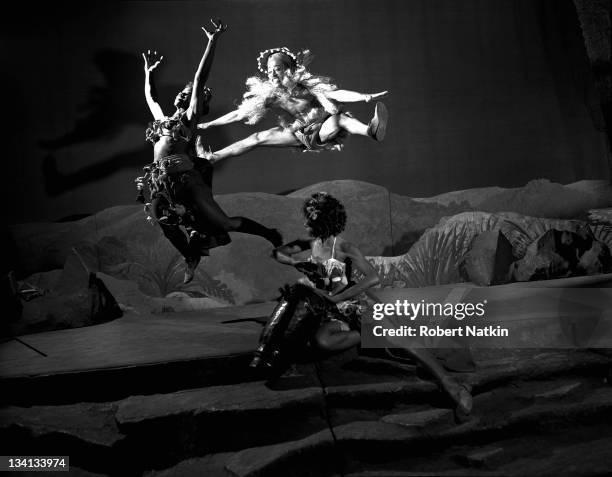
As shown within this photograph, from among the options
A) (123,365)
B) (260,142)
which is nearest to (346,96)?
Result: (260,142)

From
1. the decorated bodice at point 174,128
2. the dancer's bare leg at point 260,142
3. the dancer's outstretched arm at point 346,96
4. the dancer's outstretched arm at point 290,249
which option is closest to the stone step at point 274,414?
the dancer's outstretched arm at point 290,249

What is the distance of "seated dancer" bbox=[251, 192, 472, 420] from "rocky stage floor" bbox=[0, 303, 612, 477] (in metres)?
0.15

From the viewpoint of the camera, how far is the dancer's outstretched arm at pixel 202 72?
4740 millimetres

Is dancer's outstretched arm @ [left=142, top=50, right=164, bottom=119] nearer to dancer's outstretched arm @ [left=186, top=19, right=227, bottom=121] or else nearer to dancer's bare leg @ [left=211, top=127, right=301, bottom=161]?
dancer's outstretched arm @ [left=186, top=19, right=227, bottom=121]

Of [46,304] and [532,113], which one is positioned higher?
[532,113]

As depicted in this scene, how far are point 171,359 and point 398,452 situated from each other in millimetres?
1420

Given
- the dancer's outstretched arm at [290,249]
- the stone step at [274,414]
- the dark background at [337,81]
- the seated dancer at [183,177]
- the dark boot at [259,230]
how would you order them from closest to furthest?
the stone step at [274,414] → the dancer's outstretched arm at [290,249] → the seated dancer at [183,177] → the dark boot at [259,230] → the dark background at [337,81]

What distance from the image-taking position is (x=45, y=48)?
5.87m

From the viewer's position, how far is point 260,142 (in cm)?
551

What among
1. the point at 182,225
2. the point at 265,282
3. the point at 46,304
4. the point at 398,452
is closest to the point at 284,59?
the point at 182,225

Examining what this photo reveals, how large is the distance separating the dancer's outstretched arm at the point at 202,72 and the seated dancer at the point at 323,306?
6.87 feet

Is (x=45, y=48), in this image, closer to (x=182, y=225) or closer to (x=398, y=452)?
(x=182, y=225)

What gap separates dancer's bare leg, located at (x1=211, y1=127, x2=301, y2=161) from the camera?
543 cm

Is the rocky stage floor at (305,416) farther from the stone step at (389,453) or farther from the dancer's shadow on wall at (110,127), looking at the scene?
the dancer's shadow on wall at (110,127)
